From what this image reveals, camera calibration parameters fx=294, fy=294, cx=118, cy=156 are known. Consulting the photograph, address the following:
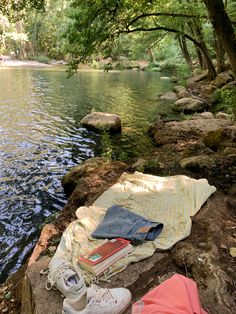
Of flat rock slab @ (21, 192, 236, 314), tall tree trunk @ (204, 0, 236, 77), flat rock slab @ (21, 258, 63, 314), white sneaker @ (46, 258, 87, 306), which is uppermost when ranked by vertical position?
tall tree trunk @ (204, 0, 236, 77)

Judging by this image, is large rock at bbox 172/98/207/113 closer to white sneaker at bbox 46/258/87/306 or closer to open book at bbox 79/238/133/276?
open book at bbox 79/238/133/276

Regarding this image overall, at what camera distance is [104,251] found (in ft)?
10.6

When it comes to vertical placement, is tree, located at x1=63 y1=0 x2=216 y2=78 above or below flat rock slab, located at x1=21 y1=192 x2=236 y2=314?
above

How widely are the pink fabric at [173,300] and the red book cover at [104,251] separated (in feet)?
2.49

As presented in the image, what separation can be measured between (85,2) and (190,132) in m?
5.46

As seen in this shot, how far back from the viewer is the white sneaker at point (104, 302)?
245 centimetres

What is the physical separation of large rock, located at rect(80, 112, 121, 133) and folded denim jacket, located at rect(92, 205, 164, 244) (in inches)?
273

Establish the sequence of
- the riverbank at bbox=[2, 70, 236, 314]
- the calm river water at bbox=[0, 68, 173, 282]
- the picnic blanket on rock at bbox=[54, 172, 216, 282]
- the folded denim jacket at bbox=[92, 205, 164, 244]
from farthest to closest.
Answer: the calm river water at bbox=[0, 68, 173, 282], the folded denim jacket at bbox=[92, 205, 164, 244], the picnic blanket on rock at bbox=[54, 172, 216, 282], the riverbank at bbox=[2, 70, 236, 314]

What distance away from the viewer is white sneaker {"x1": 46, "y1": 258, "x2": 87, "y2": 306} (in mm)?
2447

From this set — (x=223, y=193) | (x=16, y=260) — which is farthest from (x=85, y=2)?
(x=16, y=260)

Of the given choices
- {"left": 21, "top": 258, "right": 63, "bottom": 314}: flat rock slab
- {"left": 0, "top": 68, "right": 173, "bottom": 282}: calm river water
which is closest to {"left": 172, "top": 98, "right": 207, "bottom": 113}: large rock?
{"left": 0, "top": 68, "right": 173, "bottom": 282}: calm river water

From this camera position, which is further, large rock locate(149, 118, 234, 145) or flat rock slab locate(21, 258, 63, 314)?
large rock locate(149, 118, 234, 145)

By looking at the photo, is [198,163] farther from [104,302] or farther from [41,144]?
[41,144]

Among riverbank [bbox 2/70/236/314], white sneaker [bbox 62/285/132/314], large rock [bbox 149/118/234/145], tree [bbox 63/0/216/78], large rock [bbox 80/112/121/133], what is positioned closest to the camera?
white sneaker [bbox 62/285/132/314]
